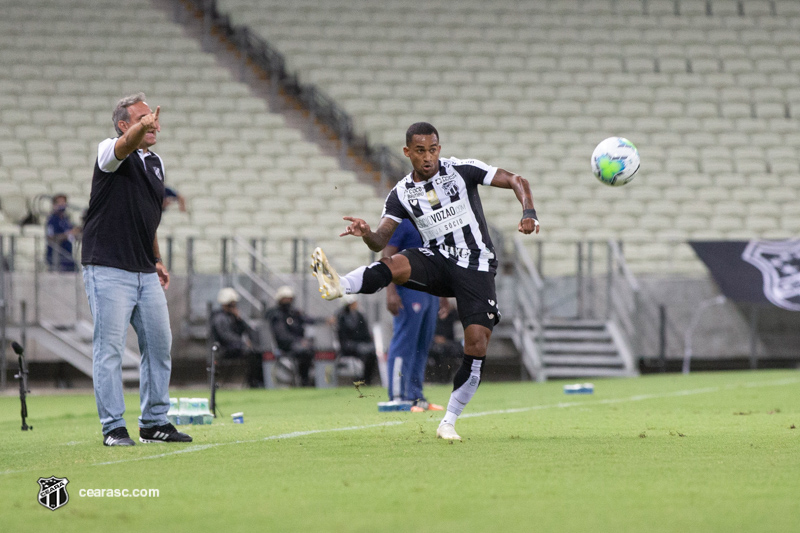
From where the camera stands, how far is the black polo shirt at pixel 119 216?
6.16m

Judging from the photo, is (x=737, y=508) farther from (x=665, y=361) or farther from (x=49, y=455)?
(x=665, y=361)

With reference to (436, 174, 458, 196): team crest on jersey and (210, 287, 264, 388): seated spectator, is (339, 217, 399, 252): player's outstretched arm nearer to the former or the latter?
(436, 174, 458, 196): team crest on jersey

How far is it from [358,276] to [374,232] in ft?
1.42

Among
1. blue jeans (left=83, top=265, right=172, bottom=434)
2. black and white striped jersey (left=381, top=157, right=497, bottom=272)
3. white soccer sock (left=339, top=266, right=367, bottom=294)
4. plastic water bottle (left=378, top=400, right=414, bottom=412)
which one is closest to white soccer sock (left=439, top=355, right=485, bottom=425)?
black and white striped jersey (left=381, top=157, right=497, bottom=272)

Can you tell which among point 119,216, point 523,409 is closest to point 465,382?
point 119,216

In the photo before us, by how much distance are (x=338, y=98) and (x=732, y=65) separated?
7.63m

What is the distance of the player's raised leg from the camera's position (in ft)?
19.2

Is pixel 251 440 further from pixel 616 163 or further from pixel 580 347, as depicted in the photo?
pixel 580 347

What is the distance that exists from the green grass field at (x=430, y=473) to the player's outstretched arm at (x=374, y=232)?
1185 millimetres

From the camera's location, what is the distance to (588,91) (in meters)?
20.0

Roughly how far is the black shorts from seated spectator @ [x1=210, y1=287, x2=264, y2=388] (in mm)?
8382

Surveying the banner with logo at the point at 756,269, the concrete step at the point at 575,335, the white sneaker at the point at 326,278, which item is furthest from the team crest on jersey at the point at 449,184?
the banner with logo at the point at 756,269

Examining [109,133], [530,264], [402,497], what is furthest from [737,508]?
[109,133]

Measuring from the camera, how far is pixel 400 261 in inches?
246
